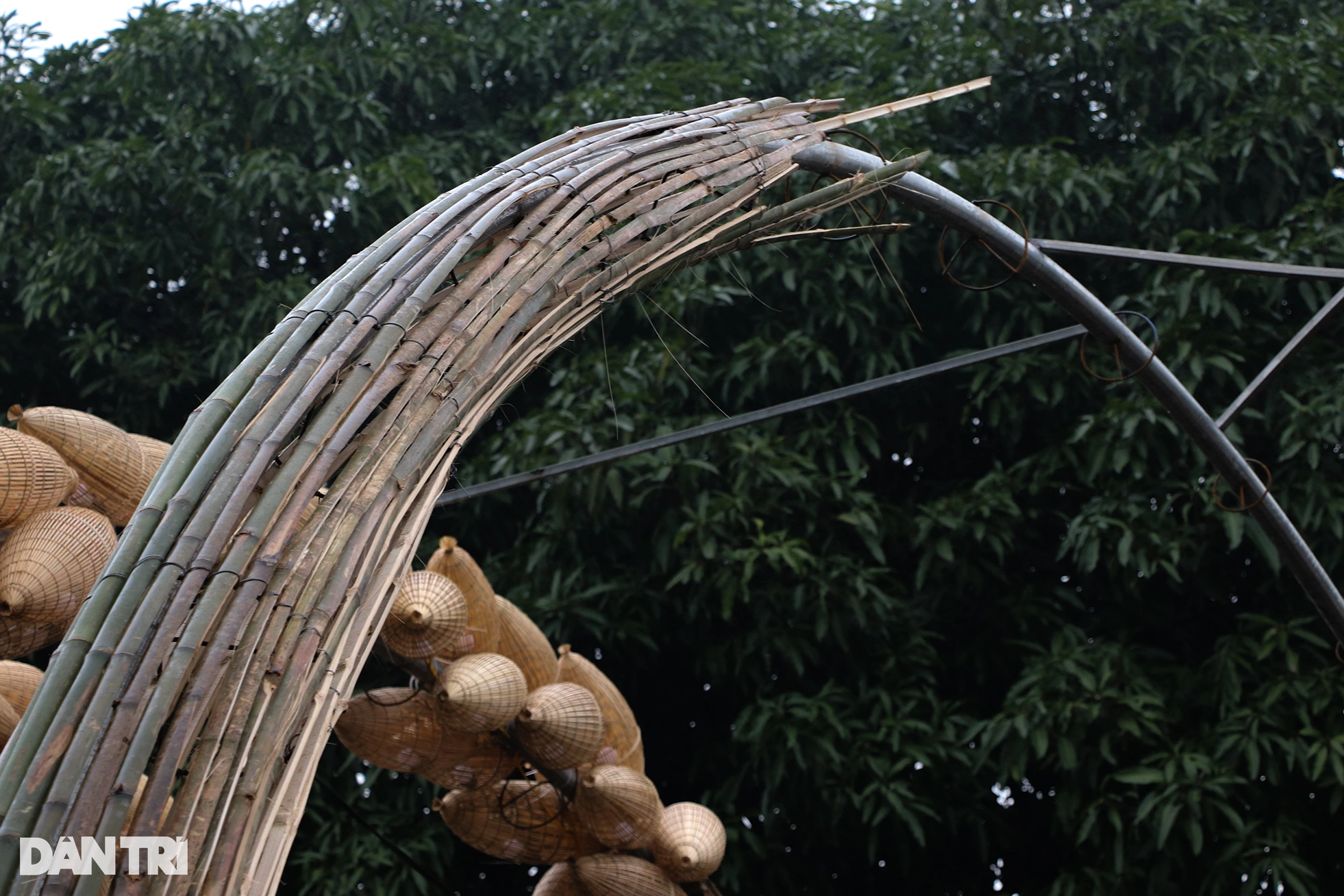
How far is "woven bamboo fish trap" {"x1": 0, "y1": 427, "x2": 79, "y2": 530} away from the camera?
1.98m

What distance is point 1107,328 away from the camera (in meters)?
2.20

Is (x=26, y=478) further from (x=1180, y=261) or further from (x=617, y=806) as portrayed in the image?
(x=1180, y=261)

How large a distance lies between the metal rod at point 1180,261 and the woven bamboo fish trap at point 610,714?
131 centimetres

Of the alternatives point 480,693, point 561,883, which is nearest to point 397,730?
point 480,693

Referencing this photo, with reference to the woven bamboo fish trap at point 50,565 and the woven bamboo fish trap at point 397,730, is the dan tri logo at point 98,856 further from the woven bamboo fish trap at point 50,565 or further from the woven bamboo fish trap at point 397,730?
the woven bamboo fish trap at point 397,730

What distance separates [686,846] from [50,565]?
1.43 m

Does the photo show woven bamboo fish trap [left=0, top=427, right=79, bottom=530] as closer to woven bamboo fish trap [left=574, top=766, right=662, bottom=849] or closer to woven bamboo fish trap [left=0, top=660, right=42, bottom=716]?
woven bamboo fish trap [left=0, top=660, right=42, bottom=716]

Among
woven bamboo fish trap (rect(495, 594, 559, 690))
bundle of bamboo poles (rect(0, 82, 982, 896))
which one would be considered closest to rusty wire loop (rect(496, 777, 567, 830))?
woven bamboo fish trap (rect(495, 594, 559, 690))

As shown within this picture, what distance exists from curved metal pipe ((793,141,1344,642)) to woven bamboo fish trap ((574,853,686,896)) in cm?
139

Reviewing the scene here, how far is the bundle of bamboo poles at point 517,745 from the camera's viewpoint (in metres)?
2.49

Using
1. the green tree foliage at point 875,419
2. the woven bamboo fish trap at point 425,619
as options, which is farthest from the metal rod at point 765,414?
the green tree foliage at point 875,419

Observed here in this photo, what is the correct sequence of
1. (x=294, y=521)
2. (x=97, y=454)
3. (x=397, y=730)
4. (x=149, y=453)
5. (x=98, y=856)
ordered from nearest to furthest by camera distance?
1. (x=98, y=856)
2. (x=294, y=521)
3. (x=97, y=454)
4. (x=149, y=453)
5. (x=397, y=730)

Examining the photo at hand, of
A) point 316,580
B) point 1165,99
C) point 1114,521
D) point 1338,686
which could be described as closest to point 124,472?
point 316,580

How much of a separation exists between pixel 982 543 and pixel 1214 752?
994mm
